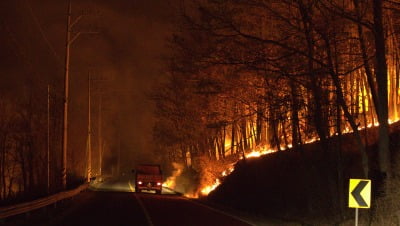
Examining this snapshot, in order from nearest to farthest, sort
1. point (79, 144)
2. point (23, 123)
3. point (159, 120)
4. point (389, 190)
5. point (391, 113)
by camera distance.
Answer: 1. point (389, 190)
2. point (391, 113)
3. point (159, 120)
4. point (23, 123)
5. point (79, 144)

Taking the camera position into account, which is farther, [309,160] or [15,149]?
[15,149]

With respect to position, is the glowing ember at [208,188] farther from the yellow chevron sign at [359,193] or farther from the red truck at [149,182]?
the yellow chevron sign at [359,193]

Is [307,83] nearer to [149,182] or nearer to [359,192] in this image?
[359,192]

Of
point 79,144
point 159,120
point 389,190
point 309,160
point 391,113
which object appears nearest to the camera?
point 389,190

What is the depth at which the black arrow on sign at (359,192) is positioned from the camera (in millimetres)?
13898

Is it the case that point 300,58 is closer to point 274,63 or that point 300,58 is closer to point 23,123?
point 274,63

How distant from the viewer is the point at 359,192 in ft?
45.8

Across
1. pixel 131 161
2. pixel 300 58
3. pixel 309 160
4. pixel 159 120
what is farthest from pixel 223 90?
pixel 131 161

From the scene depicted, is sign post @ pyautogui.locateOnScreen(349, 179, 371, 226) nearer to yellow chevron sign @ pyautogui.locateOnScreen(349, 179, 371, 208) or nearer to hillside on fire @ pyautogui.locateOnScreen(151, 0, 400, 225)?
yellow chevron sign @ pyautogui.locateOnScreen(349, 179, 371, 208)

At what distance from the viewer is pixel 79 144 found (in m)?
104

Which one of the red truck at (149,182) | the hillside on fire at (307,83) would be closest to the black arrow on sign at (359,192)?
the hillside on fire at (307,83)

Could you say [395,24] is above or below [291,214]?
above

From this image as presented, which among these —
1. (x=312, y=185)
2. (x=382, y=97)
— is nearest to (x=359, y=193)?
(x=382, y=97)

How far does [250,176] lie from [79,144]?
73.6 metres
